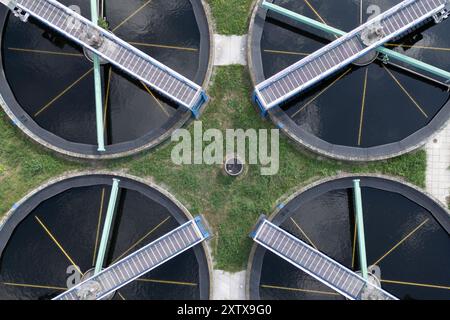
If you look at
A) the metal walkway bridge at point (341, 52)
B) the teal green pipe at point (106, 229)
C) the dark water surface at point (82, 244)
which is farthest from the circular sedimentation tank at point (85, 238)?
the metal walkway bridge at point (341, 52)

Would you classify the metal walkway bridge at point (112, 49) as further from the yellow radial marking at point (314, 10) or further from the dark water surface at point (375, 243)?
the dark water surface at point (375, 243)

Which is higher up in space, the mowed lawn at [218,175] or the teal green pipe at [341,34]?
the teal green pipe at [341,34]

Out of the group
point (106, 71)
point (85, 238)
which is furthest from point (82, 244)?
point (106, 71)

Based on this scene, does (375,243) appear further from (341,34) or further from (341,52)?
(341,34)

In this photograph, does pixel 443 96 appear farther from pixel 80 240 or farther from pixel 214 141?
pixel 80 240
